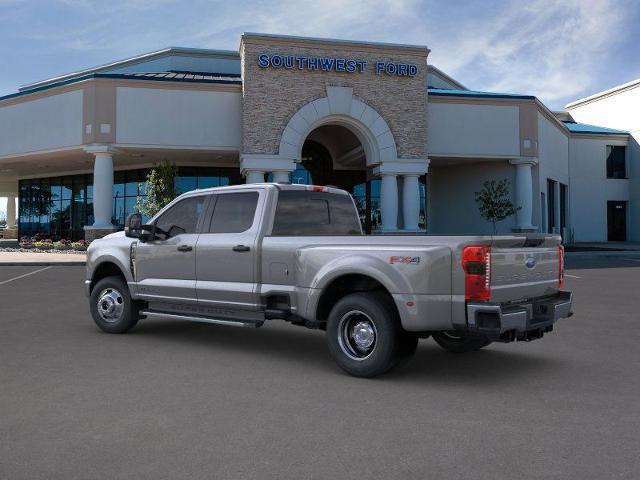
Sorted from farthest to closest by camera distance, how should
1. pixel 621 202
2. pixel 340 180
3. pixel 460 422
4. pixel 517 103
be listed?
pixel 621 202 → pixel 340 180 → pixel 517 103 → pixel 460 422

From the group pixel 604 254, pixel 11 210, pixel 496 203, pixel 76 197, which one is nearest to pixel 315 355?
pixel 604 254

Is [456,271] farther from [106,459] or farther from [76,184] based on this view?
[76,184]

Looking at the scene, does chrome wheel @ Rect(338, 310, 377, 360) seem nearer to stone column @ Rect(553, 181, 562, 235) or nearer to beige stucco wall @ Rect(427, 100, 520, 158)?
beige stucco wall @ Rect(427, 100, 520, 158)

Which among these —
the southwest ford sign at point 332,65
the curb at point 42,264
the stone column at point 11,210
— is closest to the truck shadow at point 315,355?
the curb at point 42,264

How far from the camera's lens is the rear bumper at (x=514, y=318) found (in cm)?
542

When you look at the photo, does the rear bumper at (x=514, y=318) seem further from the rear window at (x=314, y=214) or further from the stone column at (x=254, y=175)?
the stone column at (x=254, y=175)

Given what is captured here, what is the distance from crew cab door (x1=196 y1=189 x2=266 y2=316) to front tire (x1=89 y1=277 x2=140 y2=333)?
1466 millimetres

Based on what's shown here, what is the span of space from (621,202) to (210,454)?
152 feet

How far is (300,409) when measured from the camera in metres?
4.97

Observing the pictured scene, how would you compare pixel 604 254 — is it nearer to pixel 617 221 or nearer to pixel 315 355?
pixel 617 221

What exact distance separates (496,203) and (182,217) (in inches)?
1006

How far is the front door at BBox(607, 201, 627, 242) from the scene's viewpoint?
144 feet

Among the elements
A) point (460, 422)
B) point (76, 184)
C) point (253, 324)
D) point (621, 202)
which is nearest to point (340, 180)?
point (76, 184)

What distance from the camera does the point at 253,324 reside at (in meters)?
7.01
